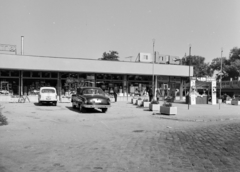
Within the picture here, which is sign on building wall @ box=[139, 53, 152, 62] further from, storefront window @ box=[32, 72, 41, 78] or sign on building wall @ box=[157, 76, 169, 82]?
storefront window @ box=[32, 72, 41, 78]

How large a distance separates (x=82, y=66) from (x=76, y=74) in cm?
169

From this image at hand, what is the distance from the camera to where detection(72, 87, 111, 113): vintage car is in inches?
627

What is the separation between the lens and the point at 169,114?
51.7 feet

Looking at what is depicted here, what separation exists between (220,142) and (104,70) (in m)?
28.3

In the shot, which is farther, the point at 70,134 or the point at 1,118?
the point at 1,118

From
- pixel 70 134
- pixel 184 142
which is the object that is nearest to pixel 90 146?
Answer: pixel 70 134

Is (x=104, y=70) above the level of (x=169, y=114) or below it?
above

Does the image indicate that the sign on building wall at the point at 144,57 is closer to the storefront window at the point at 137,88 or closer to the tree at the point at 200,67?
the storefront window at the point at 137,88

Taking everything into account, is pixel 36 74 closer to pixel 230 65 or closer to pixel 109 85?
pixel 109 85

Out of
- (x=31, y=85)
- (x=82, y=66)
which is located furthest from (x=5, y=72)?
(x=82, y=66)

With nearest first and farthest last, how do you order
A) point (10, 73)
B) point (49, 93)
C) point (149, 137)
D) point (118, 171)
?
point (118, 171), point (149, 137), point (49, 93), point (10, 73)

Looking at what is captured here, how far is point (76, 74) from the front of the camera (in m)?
35.1

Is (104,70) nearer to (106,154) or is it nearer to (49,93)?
(49,93)

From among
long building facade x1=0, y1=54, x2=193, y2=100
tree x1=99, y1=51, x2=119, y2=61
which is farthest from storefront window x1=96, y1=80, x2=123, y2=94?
tree x1=99, y1=51, x2=119, y2=61
